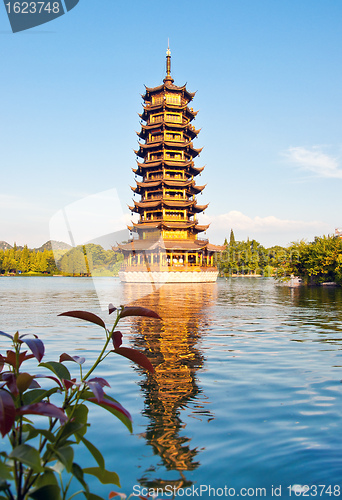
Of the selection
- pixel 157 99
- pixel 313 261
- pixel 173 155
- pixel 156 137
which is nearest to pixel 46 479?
pixel 313 261

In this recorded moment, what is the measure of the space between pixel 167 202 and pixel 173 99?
13117 millimetres

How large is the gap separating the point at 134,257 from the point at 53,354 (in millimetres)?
38332

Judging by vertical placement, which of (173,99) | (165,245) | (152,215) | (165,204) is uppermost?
(173,99)

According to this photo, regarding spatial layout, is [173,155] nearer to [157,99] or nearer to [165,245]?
[157,99]

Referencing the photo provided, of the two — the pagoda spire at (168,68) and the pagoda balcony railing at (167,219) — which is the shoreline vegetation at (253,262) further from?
the pagoda spire at (168,68)

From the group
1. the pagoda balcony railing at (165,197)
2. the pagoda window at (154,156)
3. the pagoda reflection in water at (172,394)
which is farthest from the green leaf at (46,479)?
the pagoda window at (154,156)

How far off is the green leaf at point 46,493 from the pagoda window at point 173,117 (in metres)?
46.6

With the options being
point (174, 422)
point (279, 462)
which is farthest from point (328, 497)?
point (174, 422)

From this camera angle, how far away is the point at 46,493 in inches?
45.0

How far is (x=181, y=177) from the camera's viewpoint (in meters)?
44.8

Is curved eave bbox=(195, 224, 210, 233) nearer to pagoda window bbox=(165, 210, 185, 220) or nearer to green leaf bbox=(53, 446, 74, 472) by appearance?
pagoda window bbox=(165, 210, 185, 220)

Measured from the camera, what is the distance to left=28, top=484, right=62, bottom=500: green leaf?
1139 mm

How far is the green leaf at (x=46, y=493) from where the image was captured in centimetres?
114

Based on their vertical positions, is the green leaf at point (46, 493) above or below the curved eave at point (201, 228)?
below
